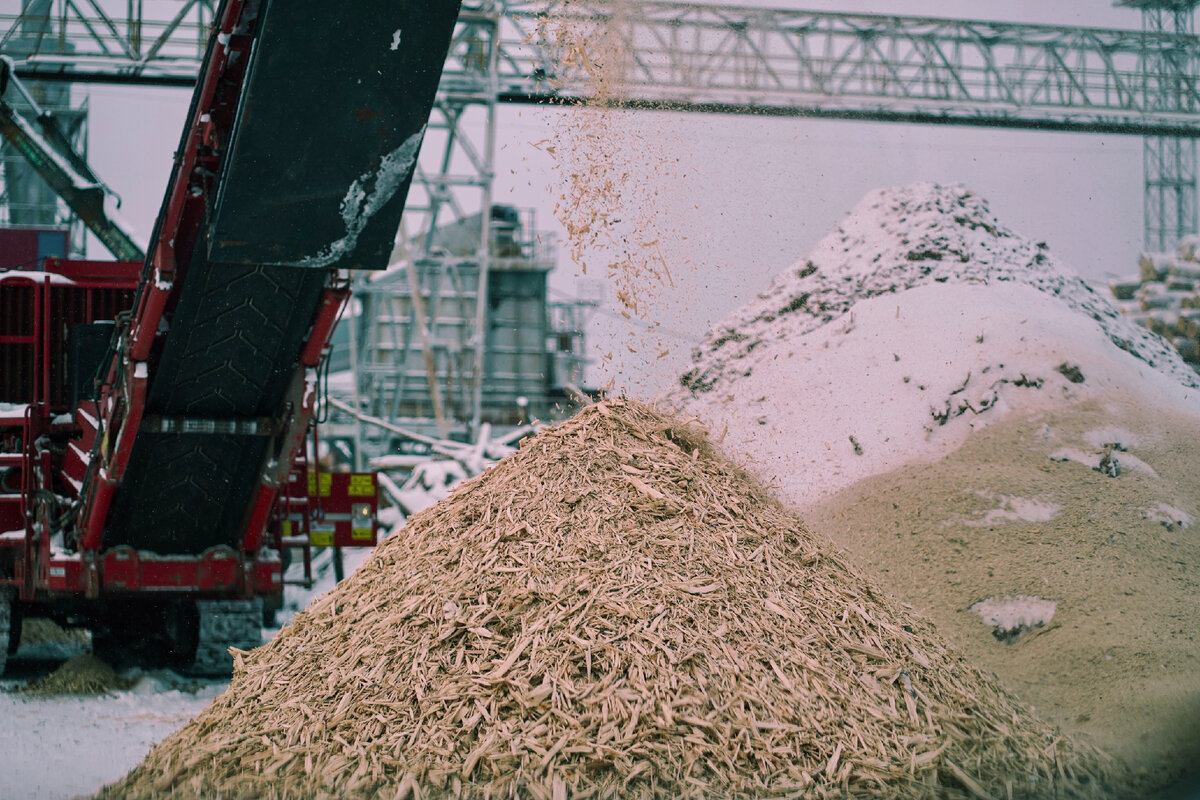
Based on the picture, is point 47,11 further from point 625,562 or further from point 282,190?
point 625,562

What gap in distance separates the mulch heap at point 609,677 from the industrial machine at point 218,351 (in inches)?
45.1

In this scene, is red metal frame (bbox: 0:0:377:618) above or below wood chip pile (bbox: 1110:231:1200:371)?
below

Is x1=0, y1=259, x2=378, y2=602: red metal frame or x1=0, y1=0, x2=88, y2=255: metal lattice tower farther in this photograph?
x1=0, y1=0, x2=88, y2=255: metal lattice tower

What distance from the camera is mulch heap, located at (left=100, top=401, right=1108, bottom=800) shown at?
2949 millimetres

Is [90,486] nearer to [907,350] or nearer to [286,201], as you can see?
[286,201]

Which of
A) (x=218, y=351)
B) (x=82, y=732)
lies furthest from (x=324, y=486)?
(x=82, y=732)

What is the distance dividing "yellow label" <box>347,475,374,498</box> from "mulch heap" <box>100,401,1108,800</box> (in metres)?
2.06

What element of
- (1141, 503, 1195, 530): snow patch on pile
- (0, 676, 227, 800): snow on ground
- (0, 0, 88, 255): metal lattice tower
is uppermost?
(0, 0, 88, 255): metal lattice tower

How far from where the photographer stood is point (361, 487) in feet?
19.7

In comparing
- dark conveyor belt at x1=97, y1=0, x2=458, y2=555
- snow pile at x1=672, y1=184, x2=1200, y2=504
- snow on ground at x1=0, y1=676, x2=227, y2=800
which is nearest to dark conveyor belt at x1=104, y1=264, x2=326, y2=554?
dark conveyor belt at x1=97, y1=0, x2=458, y2=555

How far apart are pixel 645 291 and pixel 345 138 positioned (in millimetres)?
2144

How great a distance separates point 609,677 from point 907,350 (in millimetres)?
4189

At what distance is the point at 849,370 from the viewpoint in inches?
263

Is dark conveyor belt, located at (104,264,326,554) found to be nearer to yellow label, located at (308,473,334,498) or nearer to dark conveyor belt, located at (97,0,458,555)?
dark conveyor belt, located at (97,0,458,555)
